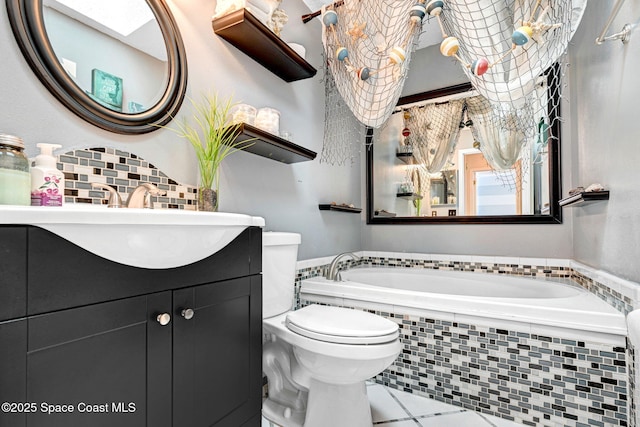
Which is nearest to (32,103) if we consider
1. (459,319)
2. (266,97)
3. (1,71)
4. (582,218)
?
(1,71)

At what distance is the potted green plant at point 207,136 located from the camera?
4.50 ft

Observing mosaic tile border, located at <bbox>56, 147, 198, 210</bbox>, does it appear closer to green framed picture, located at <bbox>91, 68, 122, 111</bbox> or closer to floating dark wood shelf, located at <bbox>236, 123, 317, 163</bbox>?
green framed picture, located at <bbox>91, 68, 122, 111</bbox>

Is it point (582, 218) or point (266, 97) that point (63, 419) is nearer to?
point (266, 97)

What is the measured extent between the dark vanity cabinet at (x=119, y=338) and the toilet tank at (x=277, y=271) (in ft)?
1.33

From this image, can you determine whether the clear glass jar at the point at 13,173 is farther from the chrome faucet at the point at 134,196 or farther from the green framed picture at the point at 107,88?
the green framed picture at the point at 107,88

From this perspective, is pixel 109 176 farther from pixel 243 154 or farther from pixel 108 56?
pixel 243 154

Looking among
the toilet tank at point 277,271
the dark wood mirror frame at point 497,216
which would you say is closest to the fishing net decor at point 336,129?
the dark wood mirror frame at point 497,216

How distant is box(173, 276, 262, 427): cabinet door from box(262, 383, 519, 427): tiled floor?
0.68 meters

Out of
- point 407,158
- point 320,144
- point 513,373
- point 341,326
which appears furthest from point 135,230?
point 407,158

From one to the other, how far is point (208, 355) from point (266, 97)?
150 centimetres

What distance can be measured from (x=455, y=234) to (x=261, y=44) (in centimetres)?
203

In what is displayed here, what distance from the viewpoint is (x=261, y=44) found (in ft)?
5.50

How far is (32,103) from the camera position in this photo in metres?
0.95

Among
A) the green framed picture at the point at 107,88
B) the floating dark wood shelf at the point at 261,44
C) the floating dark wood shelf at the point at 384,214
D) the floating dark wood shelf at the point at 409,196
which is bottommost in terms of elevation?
the floating dark wood shelf at the point at 384,214
